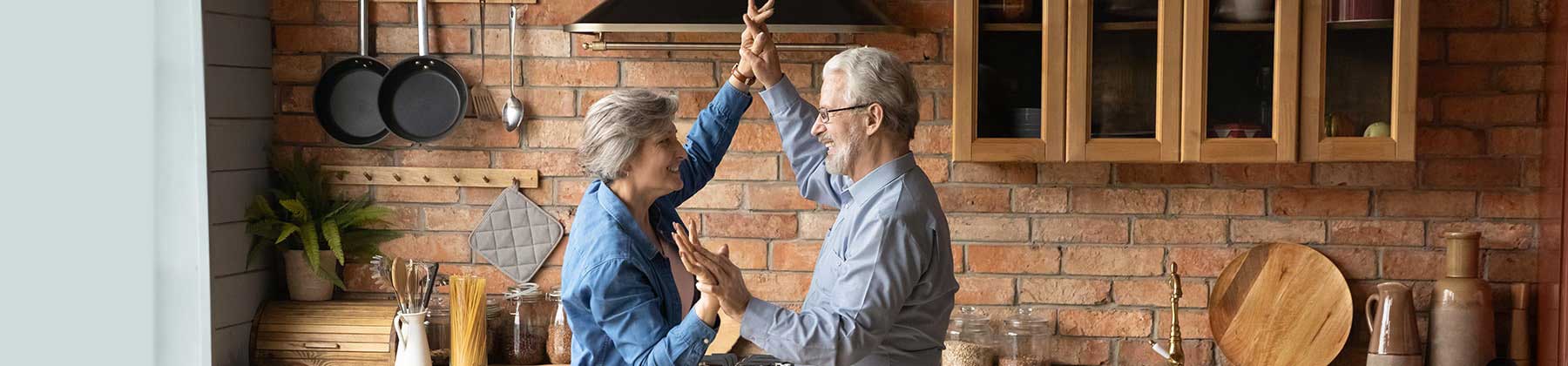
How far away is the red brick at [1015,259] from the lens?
333cm

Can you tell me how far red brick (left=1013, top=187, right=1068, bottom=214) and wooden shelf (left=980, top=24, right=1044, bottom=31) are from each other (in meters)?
0.49

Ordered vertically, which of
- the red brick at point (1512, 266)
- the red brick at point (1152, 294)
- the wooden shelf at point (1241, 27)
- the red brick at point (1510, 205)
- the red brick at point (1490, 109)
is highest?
the wooden shelf at point (1241, 27)

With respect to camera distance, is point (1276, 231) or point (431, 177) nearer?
point (1276, 231)

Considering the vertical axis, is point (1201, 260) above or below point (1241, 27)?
below

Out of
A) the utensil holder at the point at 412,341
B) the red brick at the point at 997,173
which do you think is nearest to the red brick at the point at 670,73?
the red brick at the point at 997,173

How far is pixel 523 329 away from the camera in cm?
330

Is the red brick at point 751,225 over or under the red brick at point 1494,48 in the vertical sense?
under

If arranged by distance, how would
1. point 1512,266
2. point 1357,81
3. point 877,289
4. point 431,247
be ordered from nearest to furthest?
point 877,289
point 1357,81
point 1512,266
point 431,247

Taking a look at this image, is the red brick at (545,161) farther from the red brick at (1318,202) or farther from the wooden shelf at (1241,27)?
the red brick at (1318,202)

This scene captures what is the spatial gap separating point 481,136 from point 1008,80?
136 centimetres

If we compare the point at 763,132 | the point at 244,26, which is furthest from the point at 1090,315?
the point at 244,26

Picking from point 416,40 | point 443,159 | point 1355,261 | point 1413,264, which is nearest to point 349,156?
point 443,159

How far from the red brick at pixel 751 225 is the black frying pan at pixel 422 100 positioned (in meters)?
0.69

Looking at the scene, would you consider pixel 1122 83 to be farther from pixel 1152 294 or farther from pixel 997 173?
pixel 1152 294
